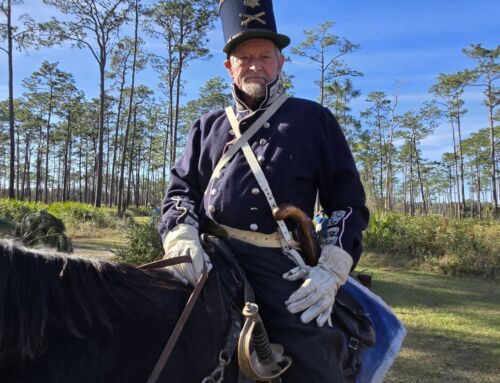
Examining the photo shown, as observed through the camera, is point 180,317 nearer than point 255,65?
Yes

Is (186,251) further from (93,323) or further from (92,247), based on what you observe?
(92,247)

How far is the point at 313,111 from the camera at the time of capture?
186 cm

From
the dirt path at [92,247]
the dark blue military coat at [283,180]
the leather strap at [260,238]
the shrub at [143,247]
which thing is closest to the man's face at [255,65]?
the dark blue military coat at [283,180]

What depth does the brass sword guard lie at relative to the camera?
130 cm

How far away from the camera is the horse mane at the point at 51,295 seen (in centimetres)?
103

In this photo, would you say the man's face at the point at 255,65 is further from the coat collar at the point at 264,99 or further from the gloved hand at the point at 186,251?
the gloved hand at the point at 186,251

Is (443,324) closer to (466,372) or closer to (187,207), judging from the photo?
A: (466,372)

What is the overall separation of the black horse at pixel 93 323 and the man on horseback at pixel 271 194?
0.17m

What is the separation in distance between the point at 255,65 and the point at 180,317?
3.54 feet

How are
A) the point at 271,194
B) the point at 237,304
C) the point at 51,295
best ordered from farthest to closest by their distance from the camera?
1. the point at 271,194
2. the point at 237,304
3. the point at 51,295

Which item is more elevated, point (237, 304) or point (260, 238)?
point (260, 238)

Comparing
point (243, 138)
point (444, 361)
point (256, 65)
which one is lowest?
point (444, 361)

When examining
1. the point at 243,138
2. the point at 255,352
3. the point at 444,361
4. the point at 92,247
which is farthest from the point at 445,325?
the point at 92,247

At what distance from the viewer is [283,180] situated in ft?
5.68
